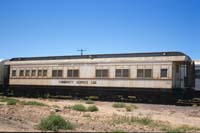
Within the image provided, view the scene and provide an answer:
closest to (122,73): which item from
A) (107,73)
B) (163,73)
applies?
(107,73)

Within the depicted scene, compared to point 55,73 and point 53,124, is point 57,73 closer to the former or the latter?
point 55,73

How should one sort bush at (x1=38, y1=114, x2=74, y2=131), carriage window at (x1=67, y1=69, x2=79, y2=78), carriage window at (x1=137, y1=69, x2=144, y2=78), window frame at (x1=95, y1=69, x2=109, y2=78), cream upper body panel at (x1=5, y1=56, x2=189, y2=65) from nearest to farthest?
bush at (x1=38, y1=114, x2=74, y2=131) < cream upper body panel at (x1=5, y1=56, x2=189, y2=65) < carriage window at (x1=137, y1=69, x2=144, y2=78) < window frame at (x1=95, y1=69, x2=109, y2=78) < carriage window at (x1=67, y1=69, x2=79, y2=78)

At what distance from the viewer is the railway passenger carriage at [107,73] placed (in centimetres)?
2622

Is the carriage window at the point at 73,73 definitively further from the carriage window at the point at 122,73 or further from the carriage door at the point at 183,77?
the carriage door at the point at 183,77

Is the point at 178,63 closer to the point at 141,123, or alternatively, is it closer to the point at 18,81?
the point at 141,123

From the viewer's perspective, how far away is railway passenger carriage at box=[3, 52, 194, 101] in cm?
2622

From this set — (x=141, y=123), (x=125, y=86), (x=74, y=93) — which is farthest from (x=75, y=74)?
(x=141, y=123)

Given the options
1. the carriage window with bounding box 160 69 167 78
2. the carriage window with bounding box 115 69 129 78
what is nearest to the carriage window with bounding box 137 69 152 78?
the carriage window with bounding box 160 69 167 78

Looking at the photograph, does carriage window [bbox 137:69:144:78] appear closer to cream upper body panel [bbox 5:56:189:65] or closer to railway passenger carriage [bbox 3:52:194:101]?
railway passenger carriage [bbox 3:52:194:101]

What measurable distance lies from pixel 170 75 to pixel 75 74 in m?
9.03

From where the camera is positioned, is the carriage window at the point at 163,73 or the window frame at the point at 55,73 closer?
the carriage window at the point at 163,73

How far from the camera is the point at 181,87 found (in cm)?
2673

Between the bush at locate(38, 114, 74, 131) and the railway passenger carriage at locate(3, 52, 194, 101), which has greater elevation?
the railway passenger carriage at locate(3, 52, 194, 101)

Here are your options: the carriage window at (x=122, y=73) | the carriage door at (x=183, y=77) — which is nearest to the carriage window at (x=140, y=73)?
the carriage window at (x=122, y=73)
